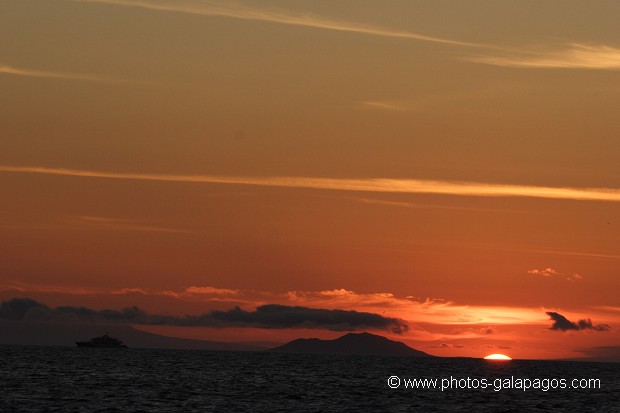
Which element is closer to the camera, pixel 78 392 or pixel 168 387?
pixel 78 392

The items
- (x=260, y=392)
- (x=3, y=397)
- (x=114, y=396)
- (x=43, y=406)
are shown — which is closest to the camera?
(x=43, y=406)

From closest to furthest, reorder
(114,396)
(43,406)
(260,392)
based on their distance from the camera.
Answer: (43,406) → (114,396) → (260,392)

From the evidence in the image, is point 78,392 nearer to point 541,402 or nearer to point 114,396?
point 114,396

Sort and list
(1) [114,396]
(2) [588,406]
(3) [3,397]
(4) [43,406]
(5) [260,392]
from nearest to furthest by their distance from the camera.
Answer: (4) [43,406] < (3) [3,397] < (1) [114,396] < (2) [588,406] < (5) [260,392]

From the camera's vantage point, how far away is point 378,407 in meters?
161

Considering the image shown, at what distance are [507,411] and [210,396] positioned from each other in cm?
4576

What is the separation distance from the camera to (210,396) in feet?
570

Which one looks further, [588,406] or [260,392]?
[260,392]

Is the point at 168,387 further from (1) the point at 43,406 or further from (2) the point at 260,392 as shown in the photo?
(1) the point at 43,406

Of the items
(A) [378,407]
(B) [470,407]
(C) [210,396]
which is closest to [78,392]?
(C) [210,396]

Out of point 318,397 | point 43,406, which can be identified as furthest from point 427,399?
point 43,406

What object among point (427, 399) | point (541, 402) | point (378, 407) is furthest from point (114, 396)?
point (541, 402)

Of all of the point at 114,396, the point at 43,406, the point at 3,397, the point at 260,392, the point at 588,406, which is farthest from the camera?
the point at 260,392

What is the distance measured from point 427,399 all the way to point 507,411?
83.7ft
